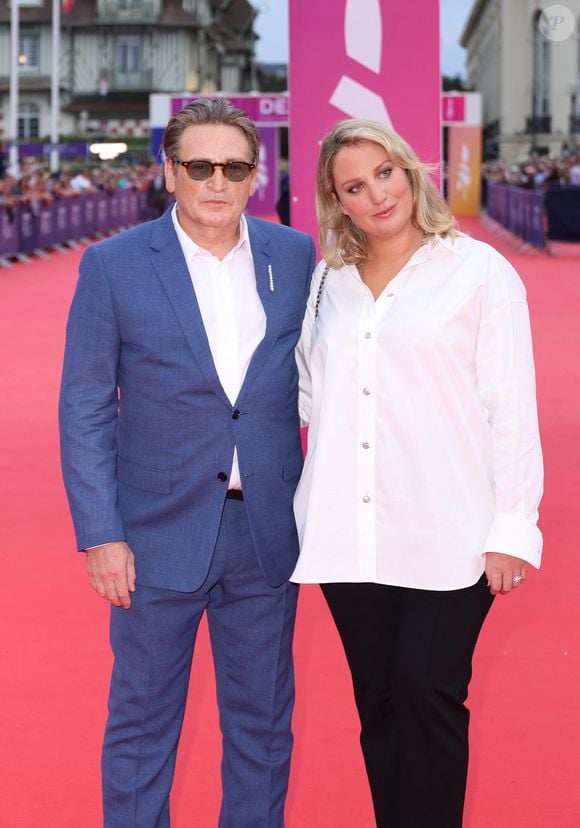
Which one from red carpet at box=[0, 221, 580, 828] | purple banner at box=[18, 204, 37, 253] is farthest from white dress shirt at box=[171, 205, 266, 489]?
purple banner at box=[18, 204, 37, 253]

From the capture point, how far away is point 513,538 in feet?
9.70

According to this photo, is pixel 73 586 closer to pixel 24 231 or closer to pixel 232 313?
pixel 232 313

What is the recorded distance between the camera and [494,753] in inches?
167

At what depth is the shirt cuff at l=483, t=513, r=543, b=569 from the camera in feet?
9.68

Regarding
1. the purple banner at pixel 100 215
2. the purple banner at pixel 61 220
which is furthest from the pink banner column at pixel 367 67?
the purple banner at pixel 100 215

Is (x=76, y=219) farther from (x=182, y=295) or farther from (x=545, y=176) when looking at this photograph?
(x=182, y=295)

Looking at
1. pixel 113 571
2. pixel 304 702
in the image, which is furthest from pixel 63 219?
pixel 113 571

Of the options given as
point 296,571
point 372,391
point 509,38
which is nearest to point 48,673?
point 296,571

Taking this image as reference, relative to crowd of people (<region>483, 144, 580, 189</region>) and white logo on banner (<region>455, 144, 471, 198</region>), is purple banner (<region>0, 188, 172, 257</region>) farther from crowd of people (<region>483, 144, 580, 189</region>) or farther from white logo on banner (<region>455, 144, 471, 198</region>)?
white logo on banner (<region>455, 144, 471, 198</region>)

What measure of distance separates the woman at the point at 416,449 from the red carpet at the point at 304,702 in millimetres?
868

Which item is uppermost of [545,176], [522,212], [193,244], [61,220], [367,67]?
[545,176]

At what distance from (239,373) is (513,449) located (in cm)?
62

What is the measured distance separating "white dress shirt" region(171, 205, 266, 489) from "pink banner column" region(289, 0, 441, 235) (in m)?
3.34

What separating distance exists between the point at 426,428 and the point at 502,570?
352 mm
